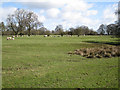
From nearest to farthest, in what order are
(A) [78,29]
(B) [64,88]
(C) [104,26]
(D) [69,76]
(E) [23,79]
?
(B) [64,88], (E) [23,79], (D) [69,76], (A) [78,29], (C) [104,26]

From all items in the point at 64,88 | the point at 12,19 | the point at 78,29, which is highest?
the point at 12,19

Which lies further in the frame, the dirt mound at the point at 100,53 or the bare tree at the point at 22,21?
the bare tree at the point at 22,21

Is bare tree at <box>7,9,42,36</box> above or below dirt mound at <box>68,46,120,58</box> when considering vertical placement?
above

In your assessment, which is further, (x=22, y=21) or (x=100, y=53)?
(x=22, y=21)

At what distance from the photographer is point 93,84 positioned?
784cm

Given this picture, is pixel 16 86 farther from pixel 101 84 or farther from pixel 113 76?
pixel 113 76

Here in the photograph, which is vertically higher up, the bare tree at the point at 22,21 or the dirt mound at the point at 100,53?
the bare tree at the point at 22,21


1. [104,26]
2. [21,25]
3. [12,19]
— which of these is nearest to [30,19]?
[21,25]

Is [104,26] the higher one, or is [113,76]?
[104,26]

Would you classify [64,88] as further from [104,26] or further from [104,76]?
[104,26]

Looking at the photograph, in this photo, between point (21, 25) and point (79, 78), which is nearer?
point (79, 78)

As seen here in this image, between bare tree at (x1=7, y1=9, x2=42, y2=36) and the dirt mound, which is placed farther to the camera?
bare tree at (x1=7, y1=9, x2=42, y2=36)

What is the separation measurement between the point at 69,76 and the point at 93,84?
6.07 feet

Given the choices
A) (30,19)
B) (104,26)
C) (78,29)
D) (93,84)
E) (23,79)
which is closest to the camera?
(93,84)
